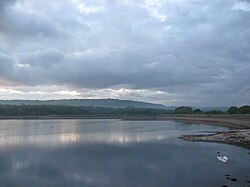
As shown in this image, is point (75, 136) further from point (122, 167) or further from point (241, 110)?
point (241, 110)

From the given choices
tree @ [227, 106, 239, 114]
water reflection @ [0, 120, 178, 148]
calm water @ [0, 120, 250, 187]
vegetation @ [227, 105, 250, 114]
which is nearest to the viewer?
calm water @ [0, 120, 250, 187]

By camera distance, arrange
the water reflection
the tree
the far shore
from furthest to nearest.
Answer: the tree, the water reflection, the far shore

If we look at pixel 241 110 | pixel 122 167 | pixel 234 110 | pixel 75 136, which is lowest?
pixel 122 167

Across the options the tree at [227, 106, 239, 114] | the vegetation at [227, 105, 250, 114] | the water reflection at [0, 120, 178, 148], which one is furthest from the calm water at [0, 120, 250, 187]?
the tree at [227, 106, 239, 114]

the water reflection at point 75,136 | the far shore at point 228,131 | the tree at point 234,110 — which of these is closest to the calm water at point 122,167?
the far shore at point 228,131

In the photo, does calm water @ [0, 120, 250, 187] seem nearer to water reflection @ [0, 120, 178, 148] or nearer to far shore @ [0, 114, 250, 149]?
far shore @ [0, 114, 250, 149]

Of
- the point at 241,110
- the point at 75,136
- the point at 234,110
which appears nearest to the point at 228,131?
the point at 75,136

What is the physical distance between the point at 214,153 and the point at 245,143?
965 cm

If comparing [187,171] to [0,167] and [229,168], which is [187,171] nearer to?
[229,168]

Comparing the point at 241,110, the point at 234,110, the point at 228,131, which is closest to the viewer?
the point at 228,131

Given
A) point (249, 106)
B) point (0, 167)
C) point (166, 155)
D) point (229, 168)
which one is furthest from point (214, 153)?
point (249, 106)

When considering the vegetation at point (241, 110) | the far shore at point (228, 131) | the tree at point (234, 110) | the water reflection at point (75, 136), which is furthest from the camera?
the tree at point (234, 110)

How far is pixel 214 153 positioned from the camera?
34312 millimetres

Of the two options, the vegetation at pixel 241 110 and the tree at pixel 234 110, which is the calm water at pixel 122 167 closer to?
the vegetation at pixel 241 110
